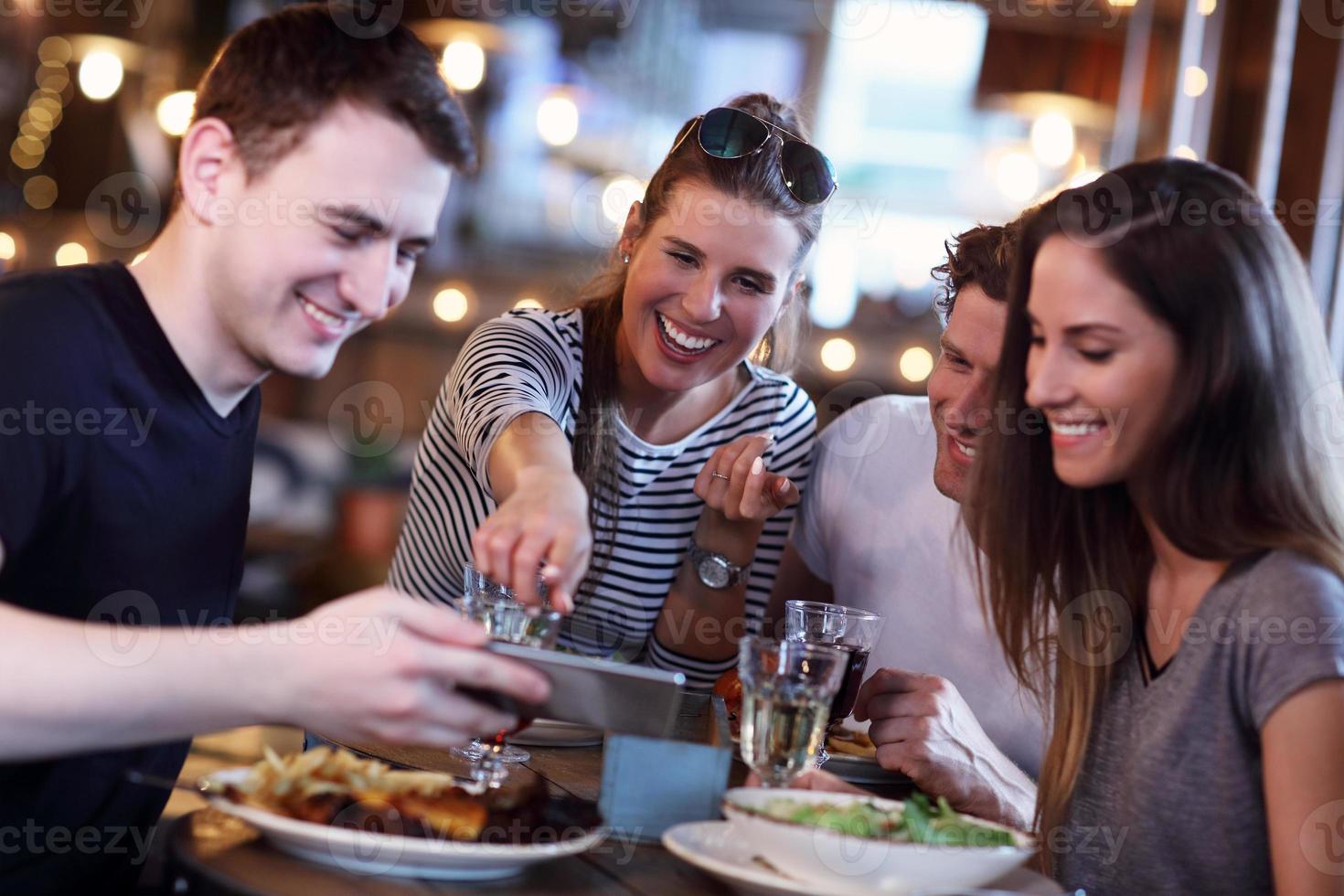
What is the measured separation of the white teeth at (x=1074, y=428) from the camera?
51.5 inches

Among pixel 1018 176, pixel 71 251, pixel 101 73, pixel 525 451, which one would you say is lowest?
pixel 525 451

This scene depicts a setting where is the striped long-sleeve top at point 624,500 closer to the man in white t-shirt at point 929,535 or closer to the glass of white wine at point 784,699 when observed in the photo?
the man in white t-shirt at point 929,535

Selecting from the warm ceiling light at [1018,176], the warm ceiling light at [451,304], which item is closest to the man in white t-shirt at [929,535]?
the warm ceiling light at [1018,176]

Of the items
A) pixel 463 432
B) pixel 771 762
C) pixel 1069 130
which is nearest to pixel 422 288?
pixel 1069 130

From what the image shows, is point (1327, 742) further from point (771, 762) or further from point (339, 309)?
point (339, 309)

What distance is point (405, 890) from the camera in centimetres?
102

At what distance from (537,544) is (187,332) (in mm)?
455

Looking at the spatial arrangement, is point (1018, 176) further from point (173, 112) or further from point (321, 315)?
point (321, 315)

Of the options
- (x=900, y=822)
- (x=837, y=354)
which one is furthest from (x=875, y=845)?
(x=837, y=354)

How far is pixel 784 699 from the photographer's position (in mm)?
1242

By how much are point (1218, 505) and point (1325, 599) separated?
13 centimetres

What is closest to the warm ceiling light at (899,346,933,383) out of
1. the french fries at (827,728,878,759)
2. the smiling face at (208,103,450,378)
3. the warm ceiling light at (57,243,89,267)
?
the warm ceiling light at (57,243,89,267)

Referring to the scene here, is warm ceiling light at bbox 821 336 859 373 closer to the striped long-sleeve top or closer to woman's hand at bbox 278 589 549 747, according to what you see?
the striped long-sleeve top

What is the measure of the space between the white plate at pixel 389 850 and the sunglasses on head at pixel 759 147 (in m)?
1.19
